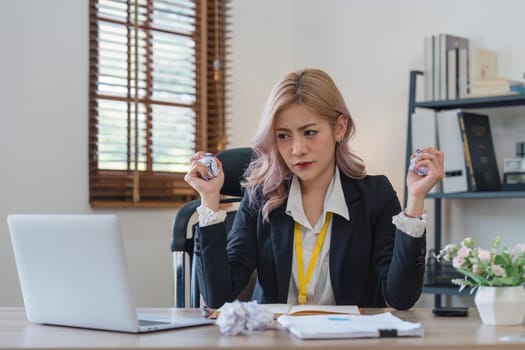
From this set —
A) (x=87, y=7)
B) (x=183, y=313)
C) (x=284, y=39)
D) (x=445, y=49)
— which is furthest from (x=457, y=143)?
(x=183, y=313)

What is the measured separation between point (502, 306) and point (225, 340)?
575mm

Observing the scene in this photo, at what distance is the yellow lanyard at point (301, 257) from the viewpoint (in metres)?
2.14

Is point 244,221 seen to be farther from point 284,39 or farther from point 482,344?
point 284,39

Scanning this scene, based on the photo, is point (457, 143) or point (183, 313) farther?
point (457, 143)

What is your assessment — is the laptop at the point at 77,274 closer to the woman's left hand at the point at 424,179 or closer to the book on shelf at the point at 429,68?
the woman's left hand at the point at 424,179

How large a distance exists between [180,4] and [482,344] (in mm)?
2988

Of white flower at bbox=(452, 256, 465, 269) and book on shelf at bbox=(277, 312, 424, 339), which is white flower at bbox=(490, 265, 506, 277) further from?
book on shelf at bbox=(277, 312, 424, 339)

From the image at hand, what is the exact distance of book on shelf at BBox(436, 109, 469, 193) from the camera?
3.52 m

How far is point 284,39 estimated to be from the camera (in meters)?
4.48

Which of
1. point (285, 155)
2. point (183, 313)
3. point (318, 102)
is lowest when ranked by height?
point (183, 313)

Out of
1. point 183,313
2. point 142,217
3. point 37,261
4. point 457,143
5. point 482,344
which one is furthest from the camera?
point 142,217

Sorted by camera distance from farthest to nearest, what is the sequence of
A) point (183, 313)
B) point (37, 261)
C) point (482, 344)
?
point (183, 313), point (37, 261), point (482, 344)

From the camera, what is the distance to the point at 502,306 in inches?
64.7

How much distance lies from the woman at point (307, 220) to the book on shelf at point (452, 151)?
4.35ft
